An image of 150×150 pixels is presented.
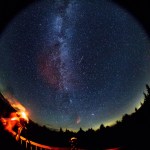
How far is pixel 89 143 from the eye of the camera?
1525 cm

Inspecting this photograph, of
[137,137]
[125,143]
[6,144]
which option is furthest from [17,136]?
[137,137]

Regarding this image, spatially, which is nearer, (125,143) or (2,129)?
(2,129)

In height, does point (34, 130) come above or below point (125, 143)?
above

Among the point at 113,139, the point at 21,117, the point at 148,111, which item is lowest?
the point at 21,117

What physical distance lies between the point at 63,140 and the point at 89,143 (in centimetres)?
170

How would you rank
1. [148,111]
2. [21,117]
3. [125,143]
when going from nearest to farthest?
[21,117] < [125,143] < [148,111]

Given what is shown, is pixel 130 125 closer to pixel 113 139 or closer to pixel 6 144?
pixel 113 139

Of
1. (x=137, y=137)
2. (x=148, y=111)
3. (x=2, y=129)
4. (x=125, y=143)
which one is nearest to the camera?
(x=2, y=129)

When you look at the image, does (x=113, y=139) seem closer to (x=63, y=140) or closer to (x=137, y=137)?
(x=63, y=140)

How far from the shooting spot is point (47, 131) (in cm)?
1504

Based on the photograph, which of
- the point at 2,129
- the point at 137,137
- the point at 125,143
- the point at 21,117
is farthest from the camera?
the point at 137,137

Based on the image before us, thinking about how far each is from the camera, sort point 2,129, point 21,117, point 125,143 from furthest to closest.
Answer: point 125,143, point 21,117, point 2,129

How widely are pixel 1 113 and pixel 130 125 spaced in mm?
9084

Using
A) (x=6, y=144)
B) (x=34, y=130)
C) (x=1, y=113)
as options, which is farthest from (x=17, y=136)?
(x=34, y=130)
